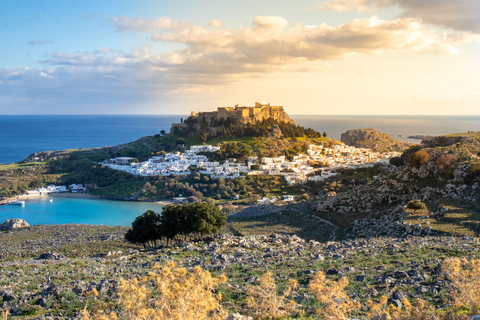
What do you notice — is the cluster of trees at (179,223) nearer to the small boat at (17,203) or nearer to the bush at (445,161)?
the bush at (445,161)

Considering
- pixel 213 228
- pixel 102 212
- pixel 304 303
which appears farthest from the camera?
pixel 102 212

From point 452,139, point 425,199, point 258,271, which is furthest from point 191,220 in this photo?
point 452,139

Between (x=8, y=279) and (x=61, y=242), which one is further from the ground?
(x=8, y=279)

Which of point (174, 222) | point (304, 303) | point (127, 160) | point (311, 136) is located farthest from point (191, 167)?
point (304, 303)

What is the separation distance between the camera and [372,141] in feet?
315

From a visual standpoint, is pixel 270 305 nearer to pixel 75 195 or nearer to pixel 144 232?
pixel 144 232

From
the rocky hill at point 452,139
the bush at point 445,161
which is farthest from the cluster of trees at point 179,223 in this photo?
the rocky hill at point 452,139

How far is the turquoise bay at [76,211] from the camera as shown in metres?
38.0

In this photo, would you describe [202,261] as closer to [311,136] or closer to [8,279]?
[8,279]

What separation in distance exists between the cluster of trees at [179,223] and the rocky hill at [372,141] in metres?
77.9

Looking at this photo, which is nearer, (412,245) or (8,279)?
(8,279)

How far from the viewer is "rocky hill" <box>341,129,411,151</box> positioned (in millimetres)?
88794

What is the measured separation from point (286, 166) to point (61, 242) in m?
35.4

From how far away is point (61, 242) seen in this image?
2191 cm
